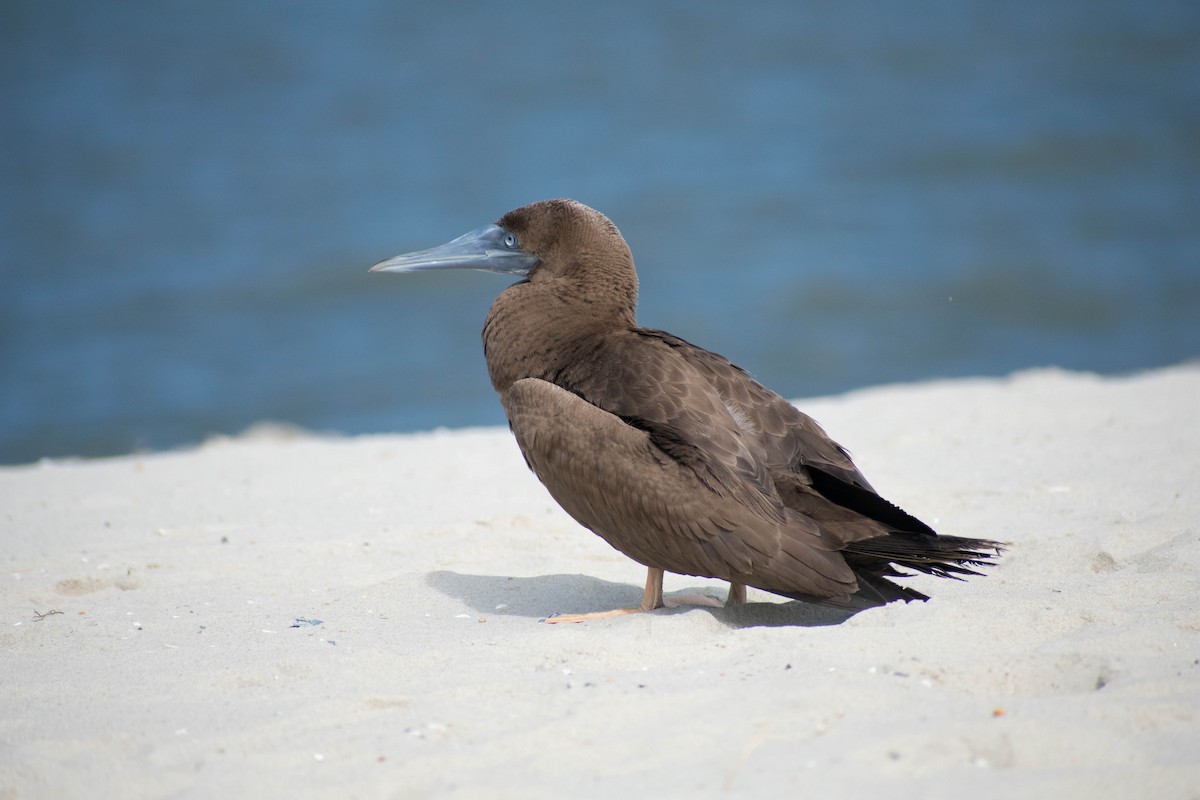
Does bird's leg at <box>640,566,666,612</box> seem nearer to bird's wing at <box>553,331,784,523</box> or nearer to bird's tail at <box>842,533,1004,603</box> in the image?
bird's wing at <box>553,331,784,523</box>

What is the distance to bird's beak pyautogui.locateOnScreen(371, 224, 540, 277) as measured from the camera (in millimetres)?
5754

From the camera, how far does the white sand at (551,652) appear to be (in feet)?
10.3

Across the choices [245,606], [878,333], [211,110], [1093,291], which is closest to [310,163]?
[211,110]

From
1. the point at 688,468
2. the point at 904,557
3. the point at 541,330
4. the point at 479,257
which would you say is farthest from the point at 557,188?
the point at 904,557

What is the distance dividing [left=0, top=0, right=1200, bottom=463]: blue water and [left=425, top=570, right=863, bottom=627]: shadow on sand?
8.06 m

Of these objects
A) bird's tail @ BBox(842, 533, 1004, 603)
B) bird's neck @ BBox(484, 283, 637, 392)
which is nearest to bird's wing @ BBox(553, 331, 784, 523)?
bird's neck @ BBox(484, 283, 637, 392)

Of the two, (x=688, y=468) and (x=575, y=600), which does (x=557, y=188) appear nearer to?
(x=575, y=600)

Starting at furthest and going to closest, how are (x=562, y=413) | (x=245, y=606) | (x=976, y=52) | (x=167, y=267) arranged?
(x=976, y=52)
(x=167, y=267)
(x=245, y=606)
(x=562, y=413)

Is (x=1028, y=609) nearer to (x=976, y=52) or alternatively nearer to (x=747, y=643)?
(x=747, y=643)

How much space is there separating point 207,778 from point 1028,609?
267 centimetres

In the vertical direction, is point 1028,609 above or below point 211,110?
below

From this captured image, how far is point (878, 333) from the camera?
16.4 m

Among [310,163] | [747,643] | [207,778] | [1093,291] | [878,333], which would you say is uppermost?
[310,163]

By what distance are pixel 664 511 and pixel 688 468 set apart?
18 centimetres
